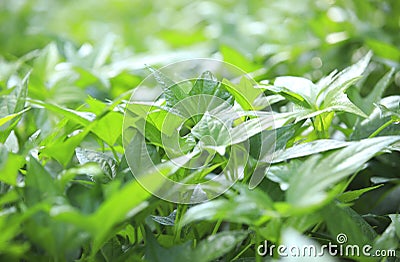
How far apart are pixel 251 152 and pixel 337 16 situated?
2.27 feet

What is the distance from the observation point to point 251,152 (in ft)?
1.49

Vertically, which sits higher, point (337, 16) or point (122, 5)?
point (337, 16)

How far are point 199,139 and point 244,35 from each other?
0.74m

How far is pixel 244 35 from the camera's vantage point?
1.13 m

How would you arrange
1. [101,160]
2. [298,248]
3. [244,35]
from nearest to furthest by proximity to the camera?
[298,248]
[101,160]
[244,35]

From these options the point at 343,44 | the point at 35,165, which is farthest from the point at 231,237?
the point at 343,44

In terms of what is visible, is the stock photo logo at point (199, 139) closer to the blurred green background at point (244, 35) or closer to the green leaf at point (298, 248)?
the green leaf at point (298, 248)

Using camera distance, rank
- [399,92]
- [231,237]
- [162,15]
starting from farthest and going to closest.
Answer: [162,15], [399,92], [231,237]

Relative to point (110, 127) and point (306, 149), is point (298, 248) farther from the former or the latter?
point (110, 127)

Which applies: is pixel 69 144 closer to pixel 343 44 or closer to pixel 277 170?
pixel 277 170

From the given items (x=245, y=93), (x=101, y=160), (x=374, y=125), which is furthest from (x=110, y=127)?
(x=374, y=125)

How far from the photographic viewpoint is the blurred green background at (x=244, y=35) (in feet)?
3.10

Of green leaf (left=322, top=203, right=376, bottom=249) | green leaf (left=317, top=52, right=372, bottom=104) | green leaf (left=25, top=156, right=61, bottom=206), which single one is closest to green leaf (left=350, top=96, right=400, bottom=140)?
green leaf (left=317, top=52, right=372, bottom=104)
